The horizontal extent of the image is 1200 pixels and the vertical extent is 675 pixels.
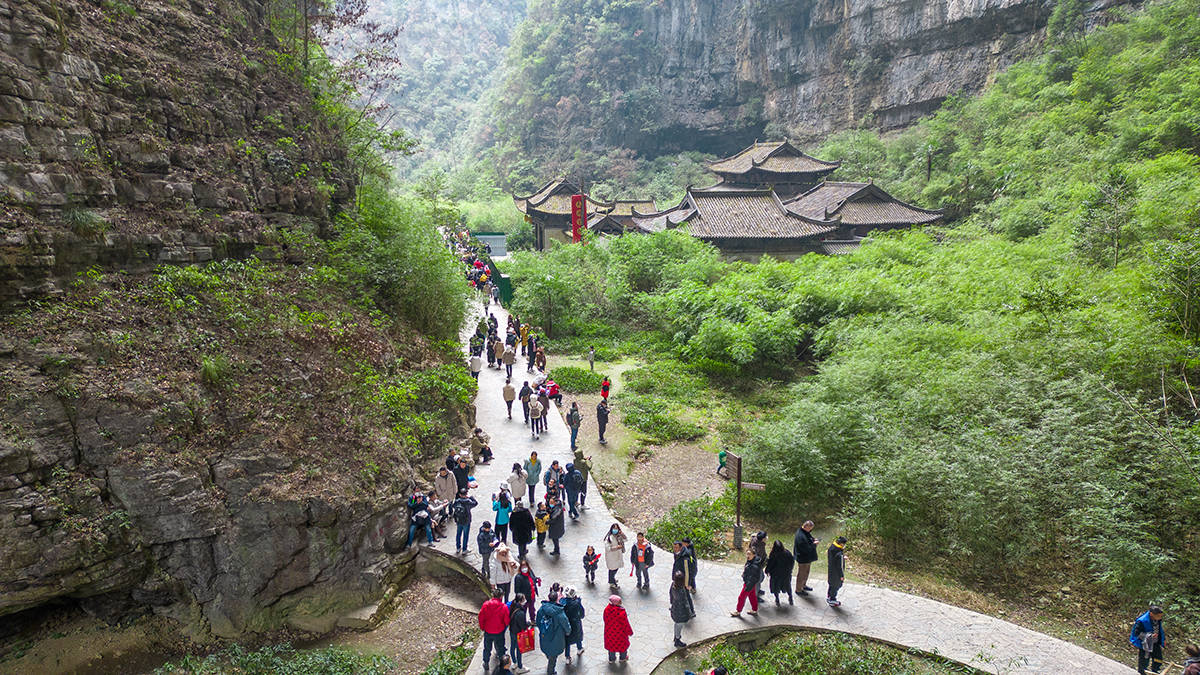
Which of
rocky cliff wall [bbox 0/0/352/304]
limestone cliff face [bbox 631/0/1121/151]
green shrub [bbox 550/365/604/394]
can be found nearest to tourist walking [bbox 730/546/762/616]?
rocky cliff wall [bbox 0/0/352/304]

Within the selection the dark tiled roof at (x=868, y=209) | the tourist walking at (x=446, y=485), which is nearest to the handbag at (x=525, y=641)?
the tourist walking at (x=446, y=485)

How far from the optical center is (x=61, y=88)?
10.4 metres

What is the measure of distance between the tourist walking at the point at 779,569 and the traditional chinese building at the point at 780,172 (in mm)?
38028

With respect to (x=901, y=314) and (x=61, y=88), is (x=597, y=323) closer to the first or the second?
(x=901, y=314)

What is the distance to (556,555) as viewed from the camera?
11445 mm

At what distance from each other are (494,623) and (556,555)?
304 cm

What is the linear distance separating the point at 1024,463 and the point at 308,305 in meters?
14.8

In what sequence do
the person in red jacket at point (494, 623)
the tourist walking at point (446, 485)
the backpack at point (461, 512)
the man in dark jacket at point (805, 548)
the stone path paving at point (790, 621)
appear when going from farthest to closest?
the tourist walking at point (446, 485)
the backpack at point (461, 512)
the man in dark jacket at point (805, 548)
the stone path paving at point (790, 621)
the person in red jacket at point (494, 623)

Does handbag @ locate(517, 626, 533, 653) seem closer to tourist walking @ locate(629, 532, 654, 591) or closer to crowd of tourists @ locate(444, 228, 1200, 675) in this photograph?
crowd of tourists @ locate(444, 228, 1200, 675)

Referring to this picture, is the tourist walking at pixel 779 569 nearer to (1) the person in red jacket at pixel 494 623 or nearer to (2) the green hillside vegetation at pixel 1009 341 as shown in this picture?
(2) the green hillside vegetation at pixel 1009 341

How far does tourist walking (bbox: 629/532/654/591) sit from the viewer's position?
33.7ft

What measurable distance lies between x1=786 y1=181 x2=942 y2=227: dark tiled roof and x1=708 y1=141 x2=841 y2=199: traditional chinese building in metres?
8.71

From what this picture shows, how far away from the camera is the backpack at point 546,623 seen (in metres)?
8.31

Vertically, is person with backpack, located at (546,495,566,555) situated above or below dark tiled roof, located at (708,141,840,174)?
below
